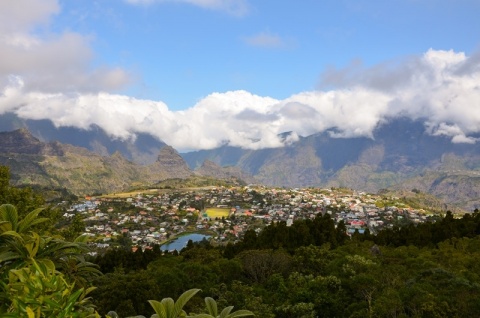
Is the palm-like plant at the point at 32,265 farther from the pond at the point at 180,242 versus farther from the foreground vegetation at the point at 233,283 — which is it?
the pond at the point at 180,242

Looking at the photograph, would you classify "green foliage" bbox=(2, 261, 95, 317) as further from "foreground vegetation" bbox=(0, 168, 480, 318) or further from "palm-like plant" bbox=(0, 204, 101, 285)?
"palm-like plant" bbox=(0, 204, 101, 285)

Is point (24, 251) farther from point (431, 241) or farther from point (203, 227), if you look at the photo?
point (203, 227)

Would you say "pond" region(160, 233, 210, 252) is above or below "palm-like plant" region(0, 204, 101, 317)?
below

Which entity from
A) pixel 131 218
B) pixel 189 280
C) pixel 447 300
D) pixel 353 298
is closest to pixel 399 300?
pixel 447 300

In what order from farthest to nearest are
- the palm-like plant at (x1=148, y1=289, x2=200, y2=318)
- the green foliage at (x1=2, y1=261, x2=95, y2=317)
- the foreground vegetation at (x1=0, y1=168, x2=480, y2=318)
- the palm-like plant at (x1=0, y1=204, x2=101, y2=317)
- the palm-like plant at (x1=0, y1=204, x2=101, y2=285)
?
the palm-like plant at (x1=148, y1=289, x2=200, y2=318)
the palm-like plant at (x1=0, y1=204, x2=101, y2=285)
the foreground vegetation at (x1=0, y1=168, x2=480, y2=318)
the palm-like plant at (x1=0, y1=204, x2=101, y2=317)
the green foliage at (x1=2, y1=261, x2=95, y2=317)

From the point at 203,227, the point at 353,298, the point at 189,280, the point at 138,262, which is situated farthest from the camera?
the point at 203,227

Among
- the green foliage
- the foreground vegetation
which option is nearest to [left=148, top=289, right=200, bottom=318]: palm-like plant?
the foreground vegetation

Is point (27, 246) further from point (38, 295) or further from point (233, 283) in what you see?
point (233, 283)

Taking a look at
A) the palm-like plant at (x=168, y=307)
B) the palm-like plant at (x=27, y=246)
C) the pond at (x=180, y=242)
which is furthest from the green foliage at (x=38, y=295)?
the pond at (x=180, y=242)

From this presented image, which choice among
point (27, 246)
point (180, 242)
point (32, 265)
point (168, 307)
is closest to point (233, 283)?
point (168, 307)
